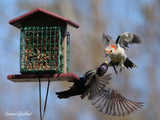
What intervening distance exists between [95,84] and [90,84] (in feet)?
0.29

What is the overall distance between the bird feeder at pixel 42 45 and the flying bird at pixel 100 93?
231mm

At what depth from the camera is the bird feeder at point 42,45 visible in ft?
23.0

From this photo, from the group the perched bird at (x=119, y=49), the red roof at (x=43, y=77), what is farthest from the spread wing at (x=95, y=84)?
the perched bird at (x=119, y=49)

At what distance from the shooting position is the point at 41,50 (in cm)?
713

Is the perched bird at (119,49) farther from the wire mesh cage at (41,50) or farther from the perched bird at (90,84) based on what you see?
the wire mesh cage at (41,50)

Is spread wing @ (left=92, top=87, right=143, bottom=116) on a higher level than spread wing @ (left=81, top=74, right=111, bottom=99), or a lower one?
lower

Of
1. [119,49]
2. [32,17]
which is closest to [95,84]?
[119,49]

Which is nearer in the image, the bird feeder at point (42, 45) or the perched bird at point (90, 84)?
the perched bird at point (90, 84)

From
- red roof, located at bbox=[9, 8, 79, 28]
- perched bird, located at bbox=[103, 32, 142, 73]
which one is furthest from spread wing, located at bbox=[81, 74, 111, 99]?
red roof, located at bbox=[9, 8, 79, 28]

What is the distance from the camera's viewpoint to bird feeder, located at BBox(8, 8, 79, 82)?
700cm

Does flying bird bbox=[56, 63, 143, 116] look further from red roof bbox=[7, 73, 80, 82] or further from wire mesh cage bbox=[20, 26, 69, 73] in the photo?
wire mesh cage bbox=[20, 26, 69, 73]

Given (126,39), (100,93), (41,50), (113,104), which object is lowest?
(113,104)

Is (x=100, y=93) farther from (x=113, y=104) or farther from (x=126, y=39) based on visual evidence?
(x=126, y=39)

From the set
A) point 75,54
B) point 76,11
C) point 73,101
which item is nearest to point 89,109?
point 73,101
